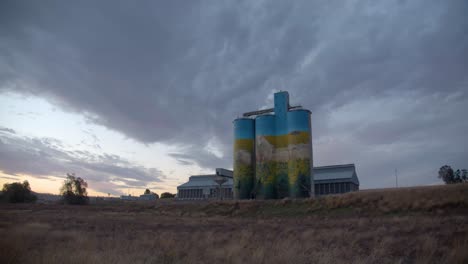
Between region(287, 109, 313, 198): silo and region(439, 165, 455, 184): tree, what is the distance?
3618 centimetres

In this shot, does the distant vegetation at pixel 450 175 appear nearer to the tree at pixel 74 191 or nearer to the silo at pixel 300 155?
the silo at pixel 300 155

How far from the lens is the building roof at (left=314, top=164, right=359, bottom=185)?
222 ft

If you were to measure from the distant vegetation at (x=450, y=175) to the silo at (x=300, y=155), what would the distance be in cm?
3630

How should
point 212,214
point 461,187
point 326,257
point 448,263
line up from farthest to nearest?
point 212,214 < point 461,187 < point 326,257 < point 448,263

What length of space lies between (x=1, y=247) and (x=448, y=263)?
43.7 feet

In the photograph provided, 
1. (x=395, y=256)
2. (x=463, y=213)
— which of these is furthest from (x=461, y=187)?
(x=395, y=256)

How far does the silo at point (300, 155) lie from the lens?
49406mm

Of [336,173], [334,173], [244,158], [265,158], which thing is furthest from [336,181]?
[244,158]

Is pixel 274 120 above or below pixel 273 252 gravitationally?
above

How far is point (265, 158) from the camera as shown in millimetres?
53656

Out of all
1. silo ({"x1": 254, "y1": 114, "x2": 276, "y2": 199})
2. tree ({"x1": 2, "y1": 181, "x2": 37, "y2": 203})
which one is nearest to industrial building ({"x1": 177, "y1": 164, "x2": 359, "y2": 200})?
silo ({"x1": 254, "y1": 114, "x2": 276, "y2": 199})

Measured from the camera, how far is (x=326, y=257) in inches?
392

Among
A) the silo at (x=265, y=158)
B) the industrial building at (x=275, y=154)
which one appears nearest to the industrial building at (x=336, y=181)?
the industrial building at (x=275, y=154)

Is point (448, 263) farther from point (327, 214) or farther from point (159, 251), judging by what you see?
point (327, 214)
